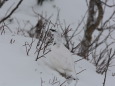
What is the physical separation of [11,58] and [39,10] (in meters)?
6.58

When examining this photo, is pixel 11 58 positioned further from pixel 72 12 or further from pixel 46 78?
pixel 72 12

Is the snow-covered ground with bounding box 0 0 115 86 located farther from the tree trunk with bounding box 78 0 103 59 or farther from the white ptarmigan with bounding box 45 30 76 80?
the tree trunk with bounding box 78 0 103 59

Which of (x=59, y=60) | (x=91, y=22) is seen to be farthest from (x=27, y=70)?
(x=91, y=22)

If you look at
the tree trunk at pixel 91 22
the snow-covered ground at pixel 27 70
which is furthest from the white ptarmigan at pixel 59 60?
the tree trunk at pixel 91 22

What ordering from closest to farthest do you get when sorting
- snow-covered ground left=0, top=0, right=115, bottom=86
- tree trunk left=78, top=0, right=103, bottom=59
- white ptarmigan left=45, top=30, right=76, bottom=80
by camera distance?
snow-covered ground left=0, top=0, right=115, bottom=86, white ptarmigan left=45, top=30, right=76, bottom=80, tree trunk left=78, top=0, right=103, bottom=59

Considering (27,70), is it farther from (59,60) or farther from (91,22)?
(91,22)

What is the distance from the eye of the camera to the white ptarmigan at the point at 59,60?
403 centimetres

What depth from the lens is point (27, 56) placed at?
13.3 feet

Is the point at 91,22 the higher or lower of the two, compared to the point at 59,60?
higher

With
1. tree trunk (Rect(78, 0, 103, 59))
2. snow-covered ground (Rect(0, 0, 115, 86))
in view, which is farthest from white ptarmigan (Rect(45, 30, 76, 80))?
tree trunk (Rect(78, 0, 103, 59))

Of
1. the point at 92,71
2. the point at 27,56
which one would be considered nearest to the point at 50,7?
the point at 92,71

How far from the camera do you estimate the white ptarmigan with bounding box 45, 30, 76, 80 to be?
4.03 metres

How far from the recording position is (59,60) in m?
4.02

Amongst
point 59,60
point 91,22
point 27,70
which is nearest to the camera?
point 27,70
